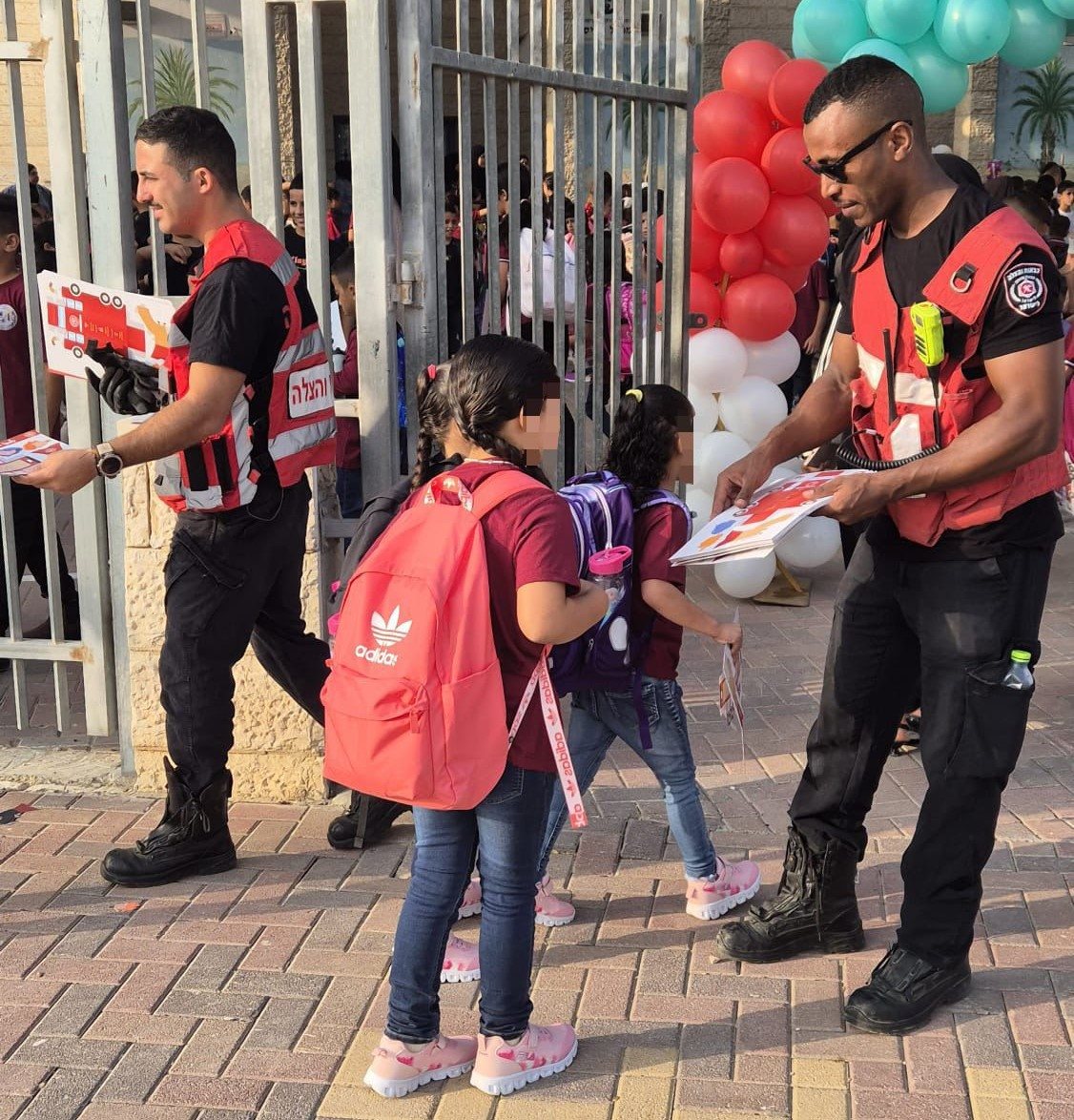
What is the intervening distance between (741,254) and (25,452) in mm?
4091

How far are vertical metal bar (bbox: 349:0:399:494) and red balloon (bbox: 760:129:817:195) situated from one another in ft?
10.3

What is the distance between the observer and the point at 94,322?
3.68 m

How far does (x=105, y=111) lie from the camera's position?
4027 millimetres

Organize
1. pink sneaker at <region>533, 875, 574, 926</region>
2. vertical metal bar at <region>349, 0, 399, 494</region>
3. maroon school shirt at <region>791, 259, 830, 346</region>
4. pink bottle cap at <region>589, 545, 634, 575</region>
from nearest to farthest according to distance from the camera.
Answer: pink bottle cap at <region>589, 545, 634, 575</region>
pink sneaker at <region>533, 875, 574, 926</region>
vertical metal bar at <region>349, 0, 399, 494</region>
maroon school shirt at <region>791, 259, 830, 346</region>

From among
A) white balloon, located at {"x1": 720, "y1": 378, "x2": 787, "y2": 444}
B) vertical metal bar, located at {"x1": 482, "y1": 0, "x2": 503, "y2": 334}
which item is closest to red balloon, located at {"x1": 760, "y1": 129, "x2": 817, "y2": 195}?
white balloon, located at {"x1": 720, "y1": 378, "x2": 787, "y2": 444}

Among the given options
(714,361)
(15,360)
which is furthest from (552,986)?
(714,361)

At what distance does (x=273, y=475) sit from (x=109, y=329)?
58 centimetres

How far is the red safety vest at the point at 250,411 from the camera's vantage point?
3.57 metres

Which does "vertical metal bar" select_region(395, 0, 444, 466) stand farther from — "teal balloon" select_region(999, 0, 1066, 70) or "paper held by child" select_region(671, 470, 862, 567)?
"teal balloon" select_region(999, 0, 1066, 70)

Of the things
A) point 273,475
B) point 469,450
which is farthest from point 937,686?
point 273,475

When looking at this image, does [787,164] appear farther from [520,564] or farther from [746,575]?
[520,564]

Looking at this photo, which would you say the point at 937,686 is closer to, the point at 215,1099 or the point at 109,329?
the point at 215,1099

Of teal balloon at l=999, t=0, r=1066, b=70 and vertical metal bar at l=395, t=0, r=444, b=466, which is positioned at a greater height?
teal balloon at l=999, t=0, r=1066, b=70

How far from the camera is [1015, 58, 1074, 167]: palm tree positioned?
792 inches
